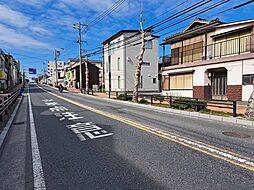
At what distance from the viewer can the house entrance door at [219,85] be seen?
56.7 feet

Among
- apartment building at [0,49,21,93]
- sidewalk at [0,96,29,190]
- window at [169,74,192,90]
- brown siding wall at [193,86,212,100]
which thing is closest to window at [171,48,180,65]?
window at [169,74,192,90]

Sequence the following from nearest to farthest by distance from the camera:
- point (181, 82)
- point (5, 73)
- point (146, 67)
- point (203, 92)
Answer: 1. point (203, 92)
2. point (181, 82)
3. point (146, 67)
4. point (5, 73)

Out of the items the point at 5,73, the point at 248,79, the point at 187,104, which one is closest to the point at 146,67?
the point at 248,79

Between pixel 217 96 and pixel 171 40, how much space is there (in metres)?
9.05

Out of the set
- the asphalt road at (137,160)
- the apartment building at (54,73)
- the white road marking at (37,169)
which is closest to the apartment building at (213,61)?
the asphalt road at (137,160)

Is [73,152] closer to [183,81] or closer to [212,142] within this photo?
[212,142]

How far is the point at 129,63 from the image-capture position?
3231 cm

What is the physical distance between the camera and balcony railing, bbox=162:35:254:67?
621 inches

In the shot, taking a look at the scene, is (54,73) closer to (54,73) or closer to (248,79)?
(54,73)

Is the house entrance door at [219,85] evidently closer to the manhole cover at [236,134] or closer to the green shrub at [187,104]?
the green shrub at [187,104]

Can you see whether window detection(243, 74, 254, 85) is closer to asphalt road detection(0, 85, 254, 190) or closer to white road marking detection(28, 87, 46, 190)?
asphalt road detection(0, 85, 254, 190)

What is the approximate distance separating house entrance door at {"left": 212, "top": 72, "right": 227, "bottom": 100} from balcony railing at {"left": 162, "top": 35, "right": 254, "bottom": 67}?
1.78m

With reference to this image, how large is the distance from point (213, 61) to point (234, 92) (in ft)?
10.9

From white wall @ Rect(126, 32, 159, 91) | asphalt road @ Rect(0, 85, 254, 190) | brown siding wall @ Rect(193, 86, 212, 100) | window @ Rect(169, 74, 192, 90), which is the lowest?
asphalt road @ Rect(0, 85, 254, 190)
